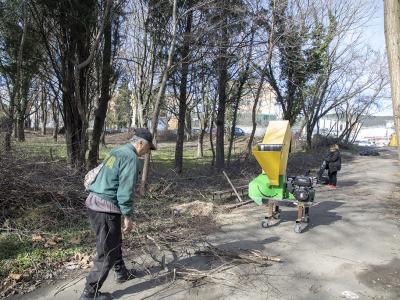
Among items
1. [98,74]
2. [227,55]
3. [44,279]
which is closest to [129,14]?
[98,74]

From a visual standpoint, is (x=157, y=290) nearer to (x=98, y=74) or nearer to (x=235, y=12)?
(x=98, y=74)

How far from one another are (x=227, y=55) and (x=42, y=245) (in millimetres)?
11182

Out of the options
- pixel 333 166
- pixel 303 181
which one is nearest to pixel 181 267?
pixel 303 181

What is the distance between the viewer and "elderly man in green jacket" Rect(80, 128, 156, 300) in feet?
15.3

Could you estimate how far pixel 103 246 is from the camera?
4.78 meters

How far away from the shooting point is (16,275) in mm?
5355

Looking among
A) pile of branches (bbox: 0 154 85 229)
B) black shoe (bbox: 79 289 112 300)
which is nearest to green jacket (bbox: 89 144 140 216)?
black shoe (bbox: 79 289 112 300)

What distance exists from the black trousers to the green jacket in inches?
9.6

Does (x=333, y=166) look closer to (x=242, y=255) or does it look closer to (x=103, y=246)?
(x=242, y=255)

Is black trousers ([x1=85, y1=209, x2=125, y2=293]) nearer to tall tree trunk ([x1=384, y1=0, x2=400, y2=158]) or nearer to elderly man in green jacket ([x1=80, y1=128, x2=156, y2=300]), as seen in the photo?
elderly man in green jacket ([x1=80, y1=128, x2=156, y2=300])

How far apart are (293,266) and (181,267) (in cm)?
165

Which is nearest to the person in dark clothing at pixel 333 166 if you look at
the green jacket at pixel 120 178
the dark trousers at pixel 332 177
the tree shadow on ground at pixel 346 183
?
the dark trousers at pixel 332 177

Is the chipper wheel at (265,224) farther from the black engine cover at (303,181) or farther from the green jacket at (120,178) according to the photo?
the green jacket at (120,178)

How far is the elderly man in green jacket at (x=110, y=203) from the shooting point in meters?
4.67
